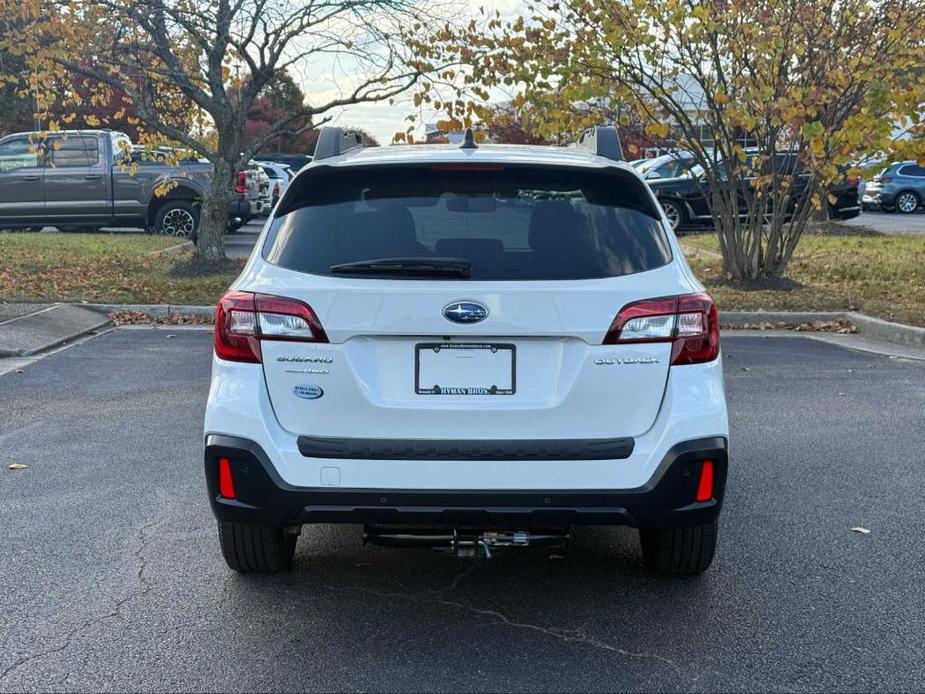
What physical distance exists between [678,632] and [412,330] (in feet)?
4.79

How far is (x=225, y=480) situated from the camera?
13.6 feet

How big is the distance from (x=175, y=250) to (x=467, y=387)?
1591 cm

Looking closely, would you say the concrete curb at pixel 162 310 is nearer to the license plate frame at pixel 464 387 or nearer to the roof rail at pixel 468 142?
the roof rail at pixel 468 142

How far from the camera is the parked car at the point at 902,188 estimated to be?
113 feet

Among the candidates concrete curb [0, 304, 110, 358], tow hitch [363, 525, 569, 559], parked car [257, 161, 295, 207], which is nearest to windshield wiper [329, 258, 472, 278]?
tow hitch [363, 525, 569, 559]

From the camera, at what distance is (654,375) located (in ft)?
13.2

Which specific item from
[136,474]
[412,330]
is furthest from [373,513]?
[136,474]

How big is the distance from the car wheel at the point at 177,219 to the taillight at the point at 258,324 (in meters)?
18.3

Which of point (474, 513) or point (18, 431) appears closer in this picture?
point (474, 513)

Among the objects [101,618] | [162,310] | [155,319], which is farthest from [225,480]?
[162,310]

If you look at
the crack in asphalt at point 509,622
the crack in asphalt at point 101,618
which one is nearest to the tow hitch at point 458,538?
the crack in asphalt at point 509,622

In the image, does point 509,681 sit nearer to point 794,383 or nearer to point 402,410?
point 402,410

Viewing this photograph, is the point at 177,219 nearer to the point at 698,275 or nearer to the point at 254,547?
the point at 698,275

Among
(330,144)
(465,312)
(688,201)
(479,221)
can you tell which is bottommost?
(688,201)
